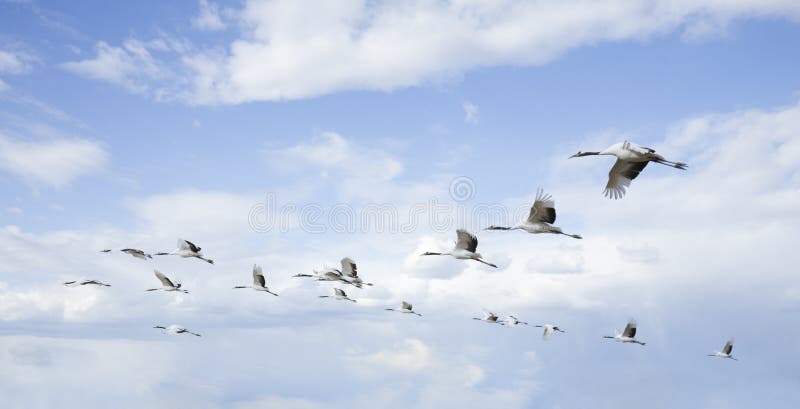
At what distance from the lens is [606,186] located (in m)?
25.3

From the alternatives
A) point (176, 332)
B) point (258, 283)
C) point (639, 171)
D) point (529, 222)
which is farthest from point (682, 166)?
point (176, 332)

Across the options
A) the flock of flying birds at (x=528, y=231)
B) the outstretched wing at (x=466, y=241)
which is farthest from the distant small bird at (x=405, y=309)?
the outstretched wing at (x=466, y=241)

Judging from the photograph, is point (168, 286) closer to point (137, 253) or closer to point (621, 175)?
point (137, 253)

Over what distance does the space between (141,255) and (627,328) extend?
3312 cm

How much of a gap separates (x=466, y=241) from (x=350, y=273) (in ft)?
38.7

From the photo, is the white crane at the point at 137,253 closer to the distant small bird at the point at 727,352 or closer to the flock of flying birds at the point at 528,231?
the flock of flying birds at the point at 528,231

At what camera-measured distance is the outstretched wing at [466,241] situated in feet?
98.2

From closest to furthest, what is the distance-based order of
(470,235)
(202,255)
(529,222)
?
(529,222), (470,235), (202,255)

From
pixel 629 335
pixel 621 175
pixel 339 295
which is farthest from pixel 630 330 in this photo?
pixel 621 175

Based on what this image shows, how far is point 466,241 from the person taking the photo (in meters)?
30.6

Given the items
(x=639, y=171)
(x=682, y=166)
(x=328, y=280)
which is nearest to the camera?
(x=682, y=166)

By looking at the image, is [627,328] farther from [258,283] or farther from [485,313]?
[258,283]

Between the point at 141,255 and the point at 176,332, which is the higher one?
the point at 141,255

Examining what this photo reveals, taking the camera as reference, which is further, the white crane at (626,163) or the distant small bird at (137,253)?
the distant small bird at (137,253)
